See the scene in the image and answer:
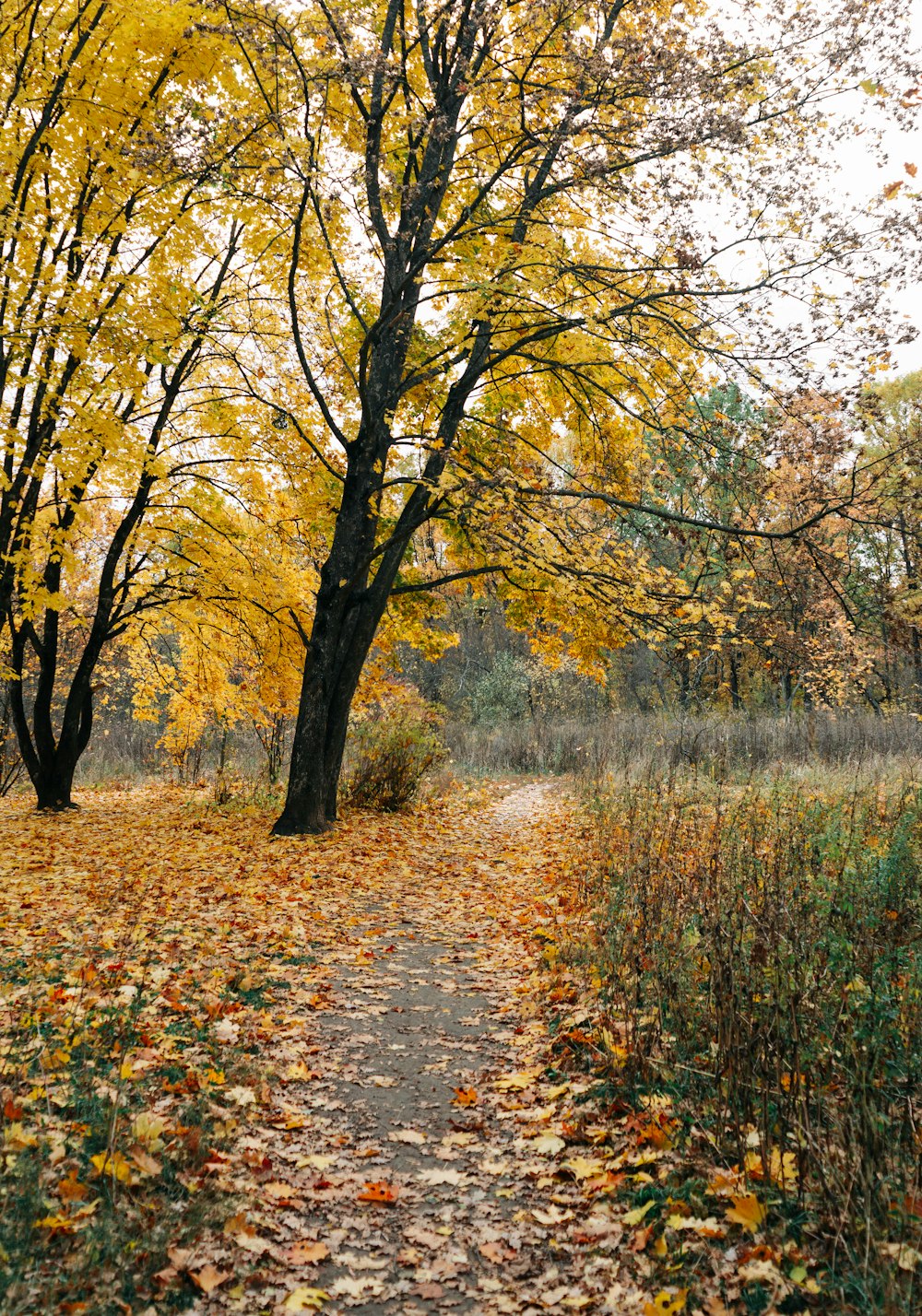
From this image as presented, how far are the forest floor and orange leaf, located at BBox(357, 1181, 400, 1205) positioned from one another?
0.01 m

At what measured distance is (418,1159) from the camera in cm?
346

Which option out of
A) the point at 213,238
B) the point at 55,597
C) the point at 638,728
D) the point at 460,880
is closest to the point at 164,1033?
the point at 460,880

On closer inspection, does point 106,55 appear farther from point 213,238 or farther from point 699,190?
point 699,190

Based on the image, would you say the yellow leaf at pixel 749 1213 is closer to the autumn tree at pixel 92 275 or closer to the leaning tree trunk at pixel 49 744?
the autumn tree at pixel 92 275

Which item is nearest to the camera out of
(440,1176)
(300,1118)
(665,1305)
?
(665,1305)

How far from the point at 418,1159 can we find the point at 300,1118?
59 cm

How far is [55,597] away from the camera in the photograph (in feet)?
32.6

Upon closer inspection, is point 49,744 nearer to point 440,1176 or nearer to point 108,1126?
point 108,1126

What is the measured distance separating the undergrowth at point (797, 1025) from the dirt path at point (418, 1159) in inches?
21.4

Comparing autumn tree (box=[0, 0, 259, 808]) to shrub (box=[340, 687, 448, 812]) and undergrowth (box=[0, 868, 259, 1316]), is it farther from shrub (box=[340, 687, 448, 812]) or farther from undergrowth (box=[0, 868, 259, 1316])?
undergrowth (box=[0, 868, 259, 1316])

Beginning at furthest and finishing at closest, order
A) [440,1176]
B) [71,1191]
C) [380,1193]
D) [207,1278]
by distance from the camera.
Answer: [440,1176]
[380,1193]
[71,1191]
[207,1278]

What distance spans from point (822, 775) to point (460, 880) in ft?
17.2

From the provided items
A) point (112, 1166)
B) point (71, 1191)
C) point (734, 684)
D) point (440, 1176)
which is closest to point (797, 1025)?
point (440, 1176)

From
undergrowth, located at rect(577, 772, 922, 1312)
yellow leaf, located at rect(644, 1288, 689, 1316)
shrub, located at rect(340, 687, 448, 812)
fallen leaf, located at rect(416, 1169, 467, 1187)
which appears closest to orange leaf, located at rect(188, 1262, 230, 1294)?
fallen leaf, located at rect(416, 1169, 467, 1187)
